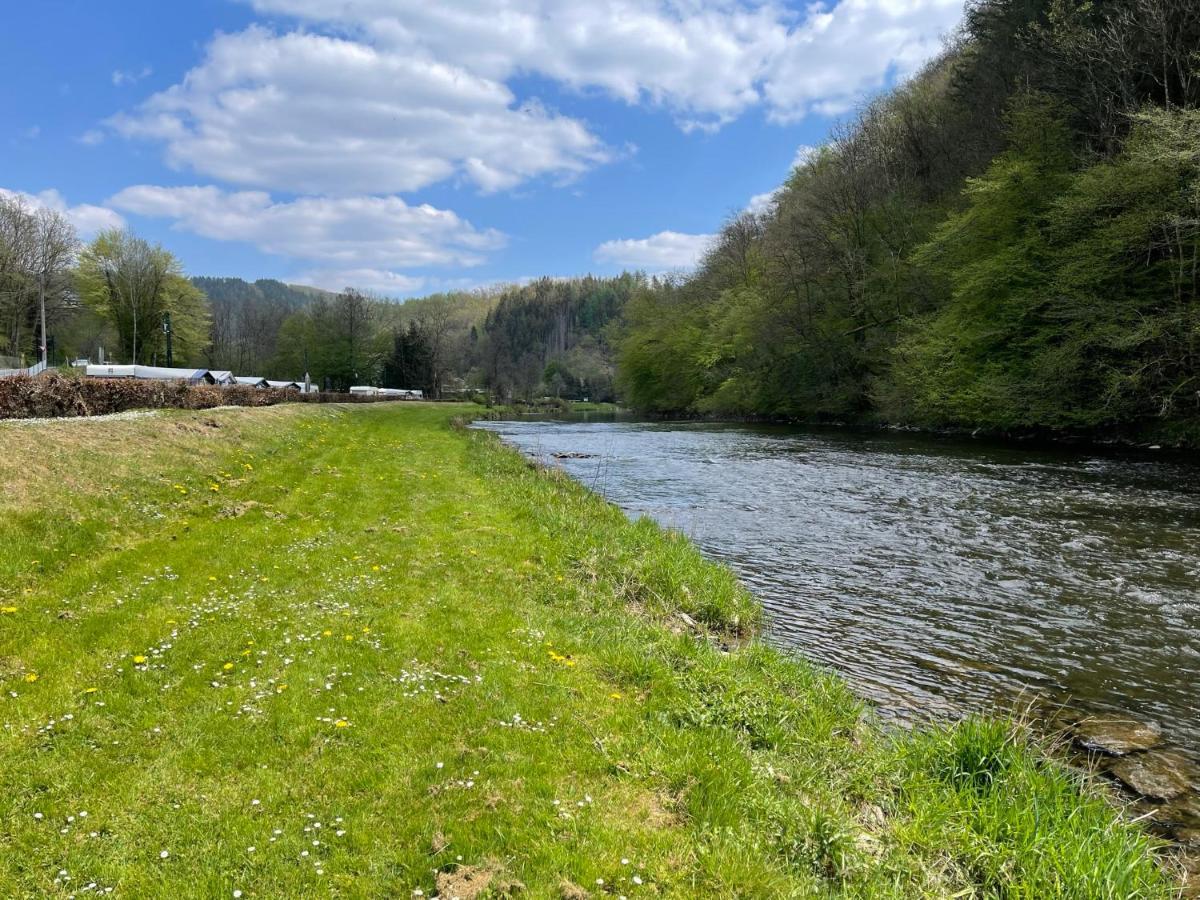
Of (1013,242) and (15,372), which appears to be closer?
(15,372)

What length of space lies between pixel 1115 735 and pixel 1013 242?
34179 mm

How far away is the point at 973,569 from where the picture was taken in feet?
39.3

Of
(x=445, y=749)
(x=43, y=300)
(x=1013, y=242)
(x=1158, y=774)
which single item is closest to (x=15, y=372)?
(x=445, y=749)

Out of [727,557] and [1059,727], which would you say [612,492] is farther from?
[1059,727]

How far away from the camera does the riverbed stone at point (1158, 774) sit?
5488 millimetres

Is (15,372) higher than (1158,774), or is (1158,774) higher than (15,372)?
(15,372)

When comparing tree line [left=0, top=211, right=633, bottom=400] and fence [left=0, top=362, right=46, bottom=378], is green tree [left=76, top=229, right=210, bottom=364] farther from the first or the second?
fence [left=0, top=362, right=46, bottom=378]

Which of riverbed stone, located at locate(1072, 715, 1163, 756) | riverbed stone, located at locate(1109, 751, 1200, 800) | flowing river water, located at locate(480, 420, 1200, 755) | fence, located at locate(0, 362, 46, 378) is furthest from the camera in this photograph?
fence, located at locate(0, 362, 46, 378)

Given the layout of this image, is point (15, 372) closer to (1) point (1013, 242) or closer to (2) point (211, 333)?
(1) point (1013, 242)

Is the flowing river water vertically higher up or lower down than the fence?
lower down

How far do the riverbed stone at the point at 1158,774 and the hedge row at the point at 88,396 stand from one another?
21.6 m

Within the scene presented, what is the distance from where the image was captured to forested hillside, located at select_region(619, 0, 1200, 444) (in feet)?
84.8

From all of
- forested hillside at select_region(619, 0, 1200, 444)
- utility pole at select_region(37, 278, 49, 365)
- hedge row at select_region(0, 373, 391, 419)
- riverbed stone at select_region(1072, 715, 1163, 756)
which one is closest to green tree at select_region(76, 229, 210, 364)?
utility pole at select_region(37, 278, 49, 365)

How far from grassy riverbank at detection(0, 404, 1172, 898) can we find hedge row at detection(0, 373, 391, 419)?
8.06m
